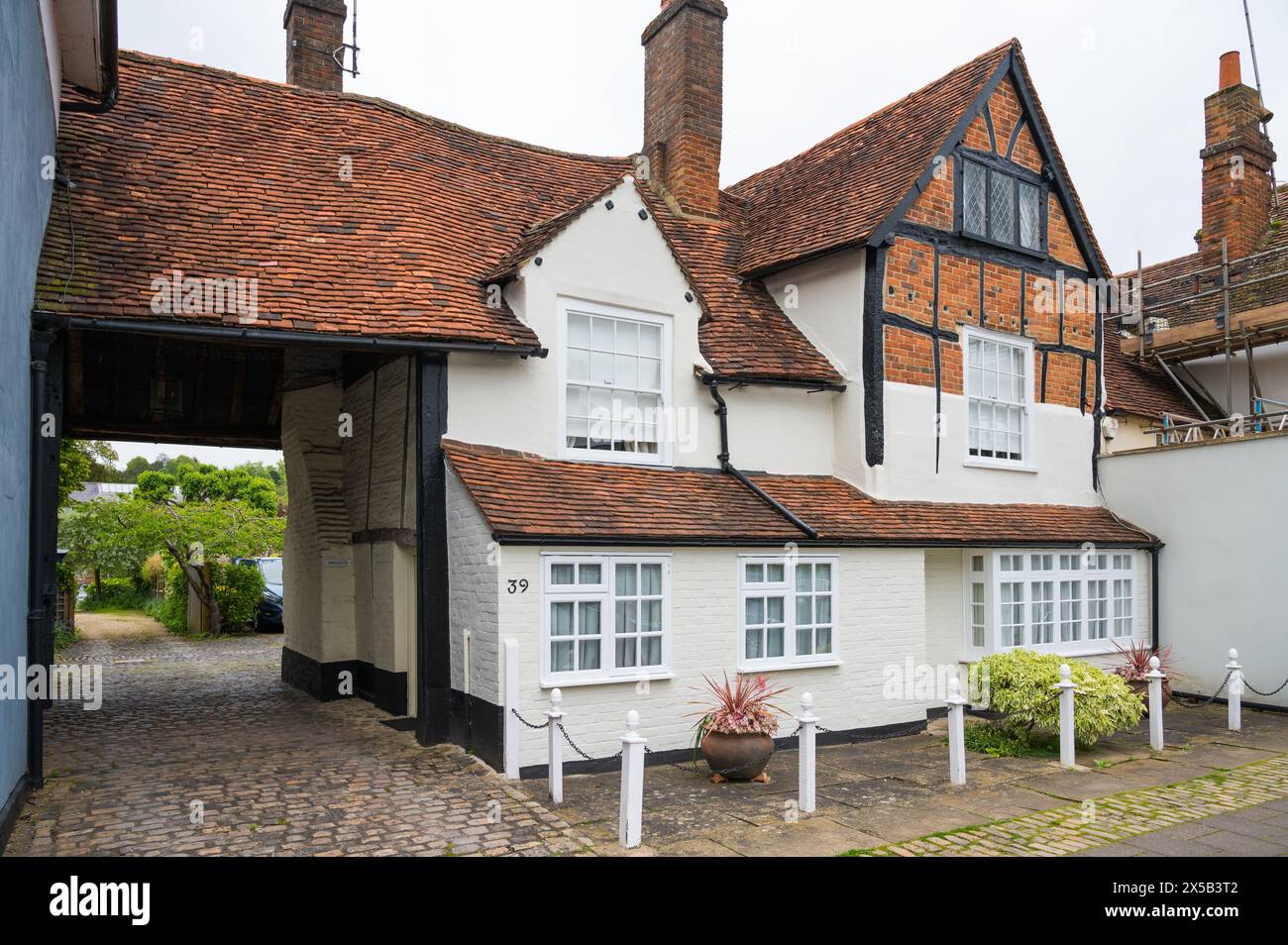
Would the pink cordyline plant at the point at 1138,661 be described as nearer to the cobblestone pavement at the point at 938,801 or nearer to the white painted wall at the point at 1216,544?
the white painted wall at the point at 1216,544

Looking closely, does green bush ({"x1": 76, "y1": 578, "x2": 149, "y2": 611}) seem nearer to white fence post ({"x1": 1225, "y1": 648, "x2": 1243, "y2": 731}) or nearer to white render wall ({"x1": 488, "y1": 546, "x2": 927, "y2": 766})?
white render wall ({"x1": 488, "y1": 546, "x2": 927, "y2": 766})

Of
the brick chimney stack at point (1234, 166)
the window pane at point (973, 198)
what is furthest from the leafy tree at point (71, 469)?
the brick chimney stack at point (1234, 166)

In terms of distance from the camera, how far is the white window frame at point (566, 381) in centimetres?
Result: 1172

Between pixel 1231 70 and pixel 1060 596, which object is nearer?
pixel 1060 596

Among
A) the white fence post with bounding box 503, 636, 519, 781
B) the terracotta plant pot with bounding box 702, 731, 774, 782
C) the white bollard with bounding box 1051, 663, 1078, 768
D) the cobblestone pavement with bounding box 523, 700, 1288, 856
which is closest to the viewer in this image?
the cobblestone pavement with bounding box 523, 700, 1288, 856

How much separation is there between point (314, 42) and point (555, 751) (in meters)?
13.2

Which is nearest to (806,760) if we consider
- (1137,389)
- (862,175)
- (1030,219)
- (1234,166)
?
(862,175)

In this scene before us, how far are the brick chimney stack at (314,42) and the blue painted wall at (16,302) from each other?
7.77 m

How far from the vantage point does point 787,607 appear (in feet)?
38.4

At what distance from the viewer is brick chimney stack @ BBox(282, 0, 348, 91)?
1619 cm

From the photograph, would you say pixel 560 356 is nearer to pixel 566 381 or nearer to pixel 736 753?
pixel 566 381

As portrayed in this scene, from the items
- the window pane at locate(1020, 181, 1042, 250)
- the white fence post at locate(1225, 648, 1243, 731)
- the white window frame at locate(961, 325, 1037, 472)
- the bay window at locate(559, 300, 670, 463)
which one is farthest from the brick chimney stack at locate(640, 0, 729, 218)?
the white fence post at locate(1225, 648, 1243, 731)

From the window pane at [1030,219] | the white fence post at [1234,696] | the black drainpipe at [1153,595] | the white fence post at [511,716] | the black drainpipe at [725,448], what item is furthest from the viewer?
the black drainpipe at [1153,595]

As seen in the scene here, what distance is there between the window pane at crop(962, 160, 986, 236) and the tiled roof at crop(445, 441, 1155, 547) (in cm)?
425
